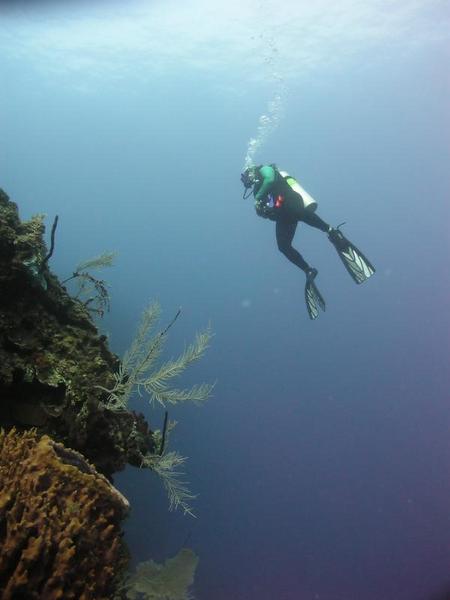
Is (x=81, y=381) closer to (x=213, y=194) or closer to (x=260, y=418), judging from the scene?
(x=260, y=418)

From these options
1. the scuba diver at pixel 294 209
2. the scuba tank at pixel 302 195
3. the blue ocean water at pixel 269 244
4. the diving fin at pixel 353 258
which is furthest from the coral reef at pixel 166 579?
the blue ocean water at pixel 269 244

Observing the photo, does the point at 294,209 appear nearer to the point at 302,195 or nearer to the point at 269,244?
the point at 302,195

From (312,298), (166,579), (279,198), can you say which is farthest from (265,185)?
(166,579)

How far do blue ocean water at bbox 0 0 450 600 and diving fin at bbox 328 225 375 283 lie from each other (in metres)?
8.98

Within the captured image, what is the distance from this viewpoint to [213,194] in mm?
105000

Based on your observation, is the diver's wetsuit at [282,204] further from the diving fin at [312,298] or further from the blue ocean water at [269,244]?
the blue ocean water at [269,244]

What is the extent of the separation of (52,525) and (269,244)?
100260 mm

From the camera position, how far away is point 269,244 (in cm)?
10112

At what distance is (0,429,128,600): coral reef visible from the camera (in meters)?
2.37

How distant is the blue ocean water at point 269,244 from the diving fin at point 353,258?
8.98 m

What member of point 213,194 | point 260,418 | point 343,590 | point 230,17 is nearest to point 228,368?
point 260,418

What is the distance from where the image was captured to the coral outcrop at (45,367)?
14.0 ft

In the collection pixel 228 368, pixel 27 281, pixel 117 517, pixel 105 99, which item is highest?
pixel 105 99

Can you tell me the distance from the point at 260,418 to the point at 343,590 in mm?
13472
